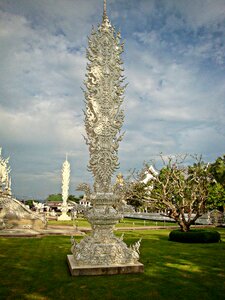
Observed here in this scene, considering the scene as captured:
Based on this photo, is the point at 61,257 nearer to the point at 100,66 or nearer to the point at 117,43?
the point at 100,66

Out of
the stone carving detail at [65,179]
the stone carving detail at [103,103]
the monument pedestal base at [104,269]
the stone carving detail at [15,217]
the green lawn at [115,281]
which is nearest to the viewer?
the green lawn at [115,281]

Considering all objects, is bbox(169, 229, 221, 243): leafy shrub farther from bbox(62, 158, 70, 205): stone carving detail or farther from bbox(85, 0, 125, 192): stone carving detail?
bbox(62, 158, 70, 205): stone carving detail

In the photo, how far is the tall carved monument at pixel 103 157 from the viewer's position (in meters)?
9.05

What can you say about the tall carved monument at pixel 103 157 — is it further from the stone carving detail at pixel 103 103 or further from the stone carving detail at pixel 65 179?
the stone carving detail at pixel 65 179

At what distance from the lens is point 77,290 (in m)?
7.41

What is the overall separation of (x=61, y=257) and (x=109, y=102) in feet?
21.5

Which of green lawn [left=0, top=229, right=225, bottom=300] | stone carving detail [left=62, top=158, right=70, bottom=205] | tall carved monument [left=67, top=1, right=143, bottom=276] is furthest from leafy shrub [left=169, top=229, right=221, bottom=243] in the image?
stone carving detail [left=62, top=158, right=70, bottom=205]

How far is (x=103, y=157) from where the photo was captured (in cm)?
1023

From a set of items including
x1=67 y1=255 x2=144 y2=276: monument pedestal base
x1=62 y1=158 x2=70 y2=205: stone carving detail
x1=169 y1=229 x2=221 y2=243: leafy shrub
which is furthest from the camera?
x1=62 y1=158 x2=70 y2=205: stone carving detail

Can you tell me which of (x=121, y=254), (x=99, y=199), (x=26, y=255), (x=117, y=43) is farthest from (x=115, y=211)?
(x=117, y=43)

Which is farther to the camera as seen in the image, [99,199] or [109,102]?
[109,102]

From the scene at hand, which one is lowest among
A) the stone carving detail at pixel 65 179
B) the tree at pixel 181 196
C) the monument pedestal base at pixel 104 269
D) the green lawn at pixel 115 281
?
the green lawn at pixel 115 281

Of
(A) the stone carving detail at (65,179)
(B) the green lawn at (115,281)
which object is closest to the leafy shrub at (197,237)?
(B) the green lawn at (115,281)

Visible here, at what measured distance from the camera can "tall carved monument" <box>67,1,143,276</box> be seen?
9055 millimetres
